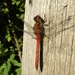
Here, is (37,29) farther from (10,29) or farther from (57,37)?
(10,29)

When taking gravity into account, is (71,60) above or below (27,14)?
below

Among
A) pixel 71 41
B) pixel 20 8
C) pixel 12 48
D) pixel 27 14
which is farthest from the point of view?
pixel 12 48

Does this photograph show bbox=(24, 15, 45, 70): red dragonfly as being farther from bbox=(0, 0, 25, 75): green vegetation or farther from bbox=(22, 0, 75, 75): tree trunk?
bbox=(0, 0, 25, 75): green vegetation

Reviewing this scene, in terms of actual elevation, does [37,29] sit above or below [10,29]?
above

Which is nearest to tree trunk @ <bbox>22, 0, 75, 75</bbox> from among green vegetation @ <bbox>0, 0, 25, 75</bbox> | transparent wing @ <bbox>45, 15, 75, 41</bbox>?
transparent wing @ <bbox>45, 15, 75, 41</bbox>

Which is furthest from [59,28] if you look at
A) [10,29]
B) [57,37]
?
[10,29]

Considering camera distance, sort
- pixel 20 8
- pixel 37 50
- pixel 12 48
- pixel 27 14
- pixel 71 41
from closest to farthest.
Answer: pixel 71 41 → pixel 37 50 → pixel 27 14 → pixel 20 8 → pixel 12 48

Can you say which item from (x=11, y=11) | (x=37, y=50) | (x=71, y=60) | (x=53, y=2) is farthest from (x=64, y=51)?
(x=11, y=11)

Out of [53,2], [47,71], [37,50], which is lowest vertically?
[47,71]

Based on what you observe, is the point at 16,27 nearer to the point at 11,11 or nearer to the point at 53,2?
the point at 11,11
